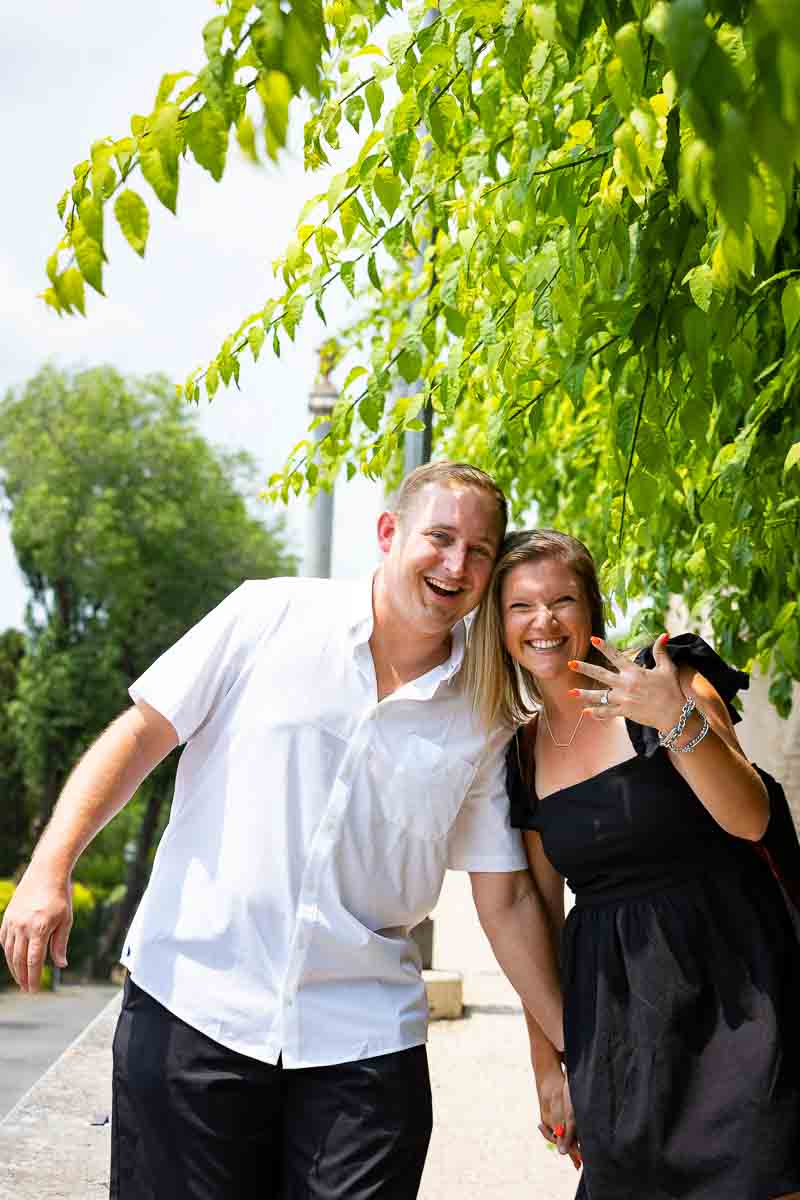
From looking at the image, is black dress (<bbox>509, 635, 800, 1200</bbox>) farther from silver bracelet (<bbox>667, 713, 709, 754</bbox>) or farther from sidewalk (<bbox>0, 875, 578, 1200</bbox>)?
sidewalk (<bbox>0, 875, 578, 1200</bbox>)

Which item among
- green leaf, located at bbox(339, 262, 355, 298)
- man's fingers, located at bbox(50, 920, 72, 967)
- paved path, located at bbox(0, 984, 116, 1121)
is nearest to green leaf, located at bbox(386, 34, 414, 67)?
green leaf, located at bbox(339, 262, 355, 298)

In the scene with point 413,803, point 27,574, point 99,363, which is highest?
point 99,363

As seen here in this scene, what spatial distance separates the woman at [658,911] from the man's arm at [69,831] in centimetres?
64

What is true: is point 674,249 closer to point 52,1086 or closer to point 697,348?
point 697,348

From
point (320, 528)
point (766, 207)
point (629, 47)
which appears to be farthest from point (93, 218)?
point (320, 528)

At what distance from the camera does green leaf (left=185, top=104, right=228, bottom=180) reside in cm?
157

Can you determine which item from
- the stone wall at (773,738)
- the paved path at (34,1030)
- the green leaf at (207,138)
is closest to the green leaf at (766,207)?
the green leaf at (207,138)

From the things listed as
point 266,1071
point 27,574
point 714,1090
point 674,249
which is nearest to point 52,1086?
point 266,1071

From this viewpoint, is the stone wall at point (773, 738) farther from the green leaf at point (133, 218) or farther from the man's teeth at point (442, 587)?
the green leaf at point (133, 218)

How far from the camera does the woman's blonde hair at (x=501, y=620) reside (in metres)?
3.09

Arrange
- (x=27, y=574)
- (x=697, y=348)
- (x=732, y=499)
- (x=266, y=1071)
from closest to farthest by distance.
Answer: (x=697, y=348), (x=266, y=1071), (x=732, y=499), (x=27, y=574)

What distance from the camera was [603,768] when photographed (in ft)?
9.82

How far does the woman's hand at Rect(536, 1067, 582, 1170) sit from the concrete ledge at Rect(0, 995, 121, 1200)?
1.94 meters

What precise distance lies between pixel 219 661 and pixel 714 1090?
1158 mm
